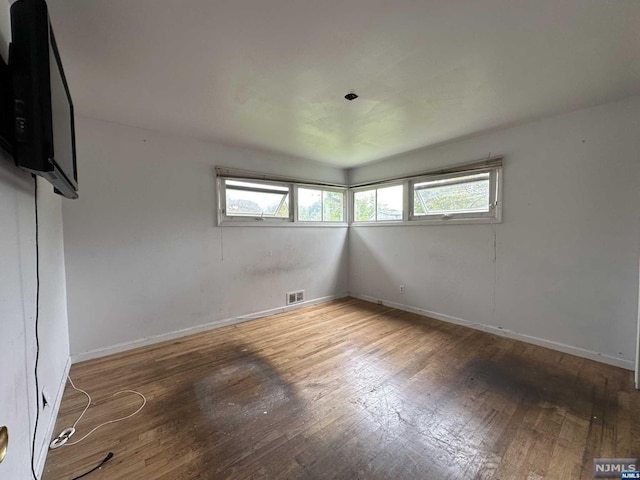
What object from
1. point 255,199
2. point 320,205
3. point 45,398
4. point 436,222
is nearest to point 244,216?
point 255,199

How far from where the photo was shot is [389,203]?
4.21 metres

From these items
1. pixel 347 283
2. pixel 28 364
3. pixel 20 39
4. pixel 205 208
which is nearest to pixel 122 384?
pixel 28 364

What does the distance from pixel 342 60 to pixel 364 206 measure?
3.03 meters

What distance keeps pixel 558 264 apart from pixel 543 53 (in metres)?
2.00

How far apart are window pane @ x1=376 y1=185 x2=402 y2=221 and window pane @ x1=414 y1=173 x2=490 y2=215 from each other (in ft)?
0.91

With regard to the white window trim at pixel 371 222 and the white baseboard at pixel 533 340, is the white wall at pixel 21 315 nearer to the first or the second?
the white window trim at pixel 371 222

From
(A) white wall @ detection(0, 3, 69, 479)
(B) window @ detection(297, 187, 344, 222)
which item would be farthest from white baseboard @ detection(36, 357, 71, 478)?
(B) window @ detection(297, 187, 344, 222)

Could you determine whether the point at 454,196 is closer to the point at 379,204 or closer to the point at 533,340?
the point at 379,204

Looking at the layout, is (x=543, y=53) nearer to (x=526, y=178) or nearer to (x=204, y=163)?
(x=526, y=178)

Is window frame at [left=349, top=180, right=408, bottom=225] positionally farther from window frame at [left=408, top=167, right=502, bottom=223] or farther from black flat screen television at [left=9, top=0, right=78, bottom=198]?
black flat screen television at [left=9, top=0, right=78, bottom=198]

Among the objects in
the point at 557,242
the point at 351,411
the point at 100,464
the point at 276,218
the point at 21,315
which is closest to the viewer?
the point at 21,315

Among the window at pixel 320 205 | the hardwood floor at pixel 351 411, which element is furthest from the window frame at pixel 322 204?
the hardwood floor at pixel 351 411

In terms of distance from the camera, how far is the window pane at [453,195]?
319 cm

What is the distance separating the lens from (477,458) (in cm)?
145
